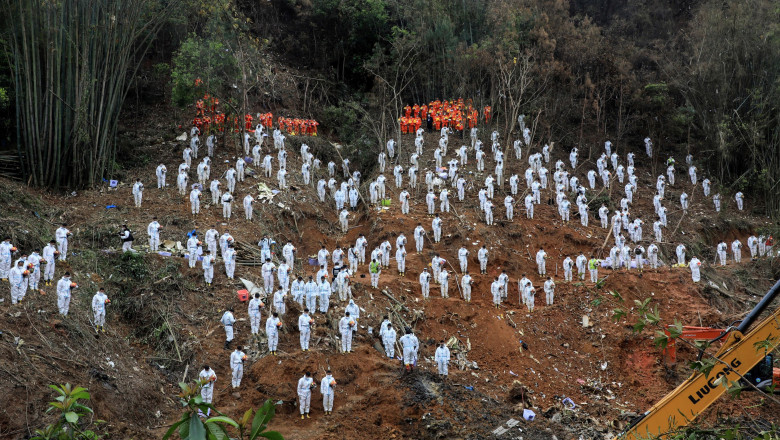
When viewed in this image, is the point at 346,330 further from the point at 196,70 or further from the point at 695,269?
the point at 196,70

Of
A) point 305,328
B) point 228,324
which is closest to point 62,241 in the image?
point 228,324

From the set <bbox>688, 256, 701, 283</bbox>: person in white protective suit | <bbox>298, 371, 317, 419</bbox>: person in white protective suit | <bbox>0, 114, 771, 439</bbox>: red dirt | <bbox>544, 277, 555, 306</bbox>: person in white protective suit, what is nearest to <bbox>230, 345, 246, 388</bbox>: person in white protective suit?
<bbox>0, 114, 771, 439</bbox>: red dirt

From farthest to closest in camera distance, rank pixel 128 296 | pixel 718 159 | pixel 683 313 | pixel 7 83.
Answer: pixel 718 159 → pixel 7 83 → pixel 683 313 → pixel 128 296

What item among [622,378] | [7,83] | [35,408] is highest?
[7,83]

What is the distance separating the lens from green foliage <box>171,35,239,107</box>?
23.4 metres

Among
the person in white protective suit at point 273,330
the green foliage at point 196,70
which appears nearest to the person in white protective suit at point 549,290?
the person in white protective suit at point 273,330

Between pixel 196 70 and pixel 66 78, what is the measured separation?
440cm

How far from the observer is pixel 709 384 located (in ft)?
30.8

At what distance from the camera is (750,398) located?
14.2 m

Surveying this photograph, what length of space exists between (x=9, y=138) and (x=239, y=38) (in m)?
9.79

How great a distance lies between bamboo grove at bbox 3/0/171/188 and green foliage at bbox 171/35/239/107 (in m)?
2.12

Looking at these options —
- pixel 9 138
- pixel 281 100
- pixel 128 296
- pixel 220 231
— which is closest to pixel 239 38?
pixel 281 100

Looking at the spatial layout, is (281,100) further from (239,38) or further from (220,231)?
(220,231)

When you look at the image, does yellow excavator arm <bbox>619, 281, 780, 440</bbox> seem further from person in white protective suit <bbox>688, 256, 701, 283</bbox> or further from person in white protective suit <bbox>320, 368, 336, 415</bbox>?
person in white protective suit <bbox>688, 256, 701, 283</bbox>
